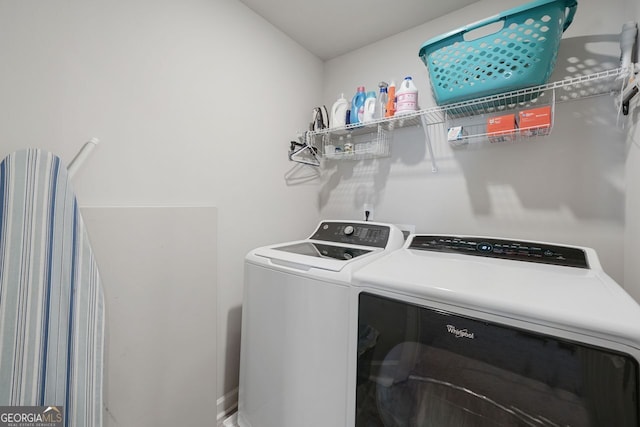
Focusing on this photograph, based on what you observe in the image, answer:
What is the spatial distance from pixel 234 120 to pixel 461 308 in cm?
151

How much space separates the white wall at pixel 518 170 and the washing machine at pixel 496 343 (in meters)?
0.34

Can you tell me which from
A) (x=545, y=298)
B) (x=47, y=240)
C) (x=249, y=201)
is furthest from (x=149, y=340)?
(x=545, y=298)

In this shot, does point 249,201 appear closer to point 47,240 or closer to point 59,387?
point 47,240

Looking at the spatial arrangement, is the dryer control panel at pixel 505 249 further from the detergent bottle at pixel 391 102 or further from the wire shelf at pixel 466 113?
the detergent bottle at pixel 391 102

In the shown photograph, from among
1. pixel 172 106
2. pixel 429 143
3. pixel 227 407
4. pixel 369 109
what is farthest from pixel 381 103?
pixel 227 407

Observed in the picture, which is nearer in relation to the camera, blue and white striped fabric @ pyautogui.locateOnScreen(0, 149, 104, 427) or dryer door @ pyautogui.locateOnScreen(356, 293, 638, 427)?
dryer door @ pyautogui.locateOnScreen(356, 293, 638, 427)

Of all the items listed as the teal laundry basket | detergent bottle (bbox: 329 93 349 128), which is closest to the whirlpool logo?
the teal laundry basket

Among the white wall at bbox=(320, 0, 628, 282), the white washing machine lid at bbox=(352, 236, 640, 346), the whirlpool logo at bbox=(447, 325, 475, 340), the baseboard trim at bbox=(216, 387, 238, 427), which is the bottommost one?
the baseboard trim at bbox=(216, 387, 238, 427)

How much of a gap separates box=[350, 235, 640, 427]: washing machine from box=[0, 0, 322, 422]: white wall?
98cm


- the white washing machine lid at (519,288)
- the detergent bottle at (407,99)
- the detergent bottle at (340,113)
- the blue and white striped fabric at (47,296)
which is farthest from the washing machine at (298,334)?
the detergent bottle at (340,113)

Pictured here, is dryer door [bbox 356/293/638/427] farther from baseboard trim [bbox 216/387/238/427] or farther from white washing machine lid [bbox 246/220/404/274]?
baseboard trim [bbox 216/387/238/427]

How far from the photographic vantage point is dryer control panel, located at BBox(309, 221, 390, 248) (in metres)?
1.51

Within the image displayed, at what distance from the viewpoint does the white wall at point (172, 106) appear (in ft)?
3.12
